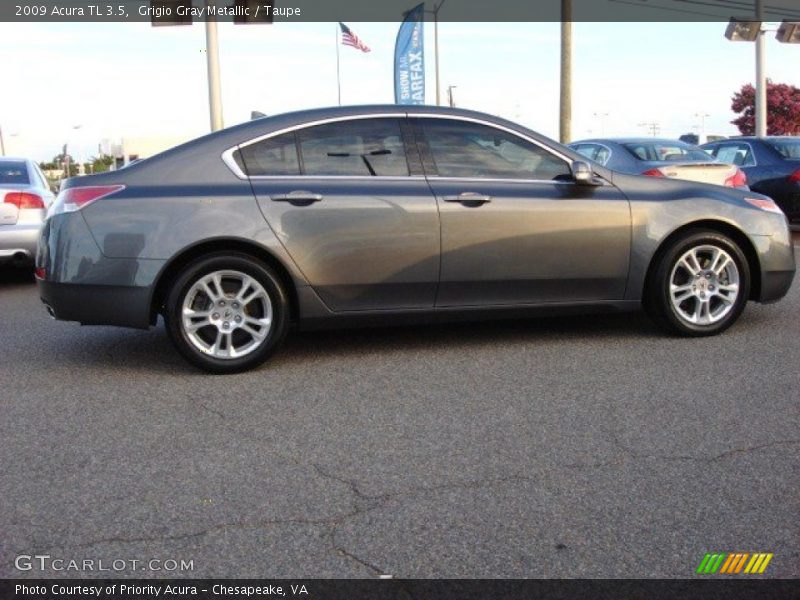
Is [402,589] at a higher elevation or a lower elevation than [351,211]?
lower

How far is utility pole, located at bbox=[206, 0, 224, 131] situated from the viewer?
1478 centimetres

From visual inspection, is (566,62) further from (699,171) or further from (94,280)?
(94,280)

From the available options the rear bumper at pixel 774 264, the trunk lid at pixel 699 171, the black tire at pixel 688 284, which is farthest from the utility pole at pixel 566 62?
the black tire at pixel 688 284

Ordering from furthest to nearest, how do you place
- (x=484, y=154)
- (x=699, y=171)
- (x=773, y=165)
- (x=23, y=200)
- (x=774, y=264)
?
(x=773, y=165) < (x=699, y=171) < (x=23, y=200) < (x=774, y=264) < (x=484, y=154)

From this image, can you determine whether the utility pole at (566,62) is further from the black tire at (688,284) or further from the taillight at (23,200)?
the black tire at (688,284)

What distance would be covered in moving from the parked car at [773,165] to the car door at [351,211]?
28.4 feet

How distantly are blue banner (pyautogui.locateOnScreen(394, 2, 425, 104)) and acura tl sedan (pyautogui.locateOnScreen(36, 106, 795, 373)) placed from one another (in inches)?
827

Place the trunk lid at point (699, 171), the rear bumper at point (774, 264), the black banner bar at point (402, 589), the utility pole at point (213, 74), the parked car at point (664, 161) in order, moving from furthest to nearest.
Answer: the utility pole at point (213, 74) < the parked car at point (664, 161) < the trunk lid at point (699, 171) < the rear bumper at point (774, 264) < the black banner bar at point (402, 589)

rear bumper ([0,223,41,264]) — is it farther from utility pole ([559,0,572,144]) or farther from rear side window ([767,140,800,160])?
utility pole ([559,0,572,144])

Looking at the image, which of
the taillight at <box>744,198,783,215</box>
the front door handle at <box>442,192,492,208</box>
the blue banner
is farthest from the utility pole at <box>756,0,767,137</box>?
the front door handle at <box>442,192,492,208</box>

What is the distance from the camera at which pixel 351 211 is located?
5680 mm

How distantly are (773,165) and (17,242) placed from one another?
32.6 ft

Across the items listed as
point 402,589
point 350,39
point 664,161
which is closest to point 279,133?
point 402,589

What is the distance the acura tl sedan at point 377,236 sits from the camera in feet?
18.1
